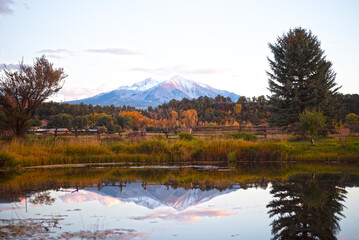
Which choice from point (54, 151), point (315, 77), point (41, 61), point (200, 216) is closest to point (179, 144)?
point (54, 151)

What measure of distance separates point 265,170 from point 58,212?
9.63 metres

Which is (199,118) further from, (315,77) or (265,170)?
(265,170)

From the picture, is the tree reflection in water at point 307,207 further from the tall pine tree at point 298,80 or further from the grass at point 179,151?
the tall pine tree at point 298,80

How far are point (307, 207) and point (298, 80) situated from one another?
28.4 m

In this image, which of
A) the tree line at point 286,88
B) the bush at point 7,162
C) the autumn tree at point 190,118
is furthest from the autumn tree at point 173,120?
the bush at point 7,162

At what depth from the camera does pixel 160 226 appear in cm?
745

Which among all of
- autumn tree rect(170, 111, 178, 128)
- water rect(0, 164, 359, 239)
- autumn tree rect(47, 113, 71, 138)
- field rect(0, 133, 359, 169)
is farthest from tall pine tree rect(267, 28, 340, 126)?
autumn tree rect(170, 111, 178, 128)

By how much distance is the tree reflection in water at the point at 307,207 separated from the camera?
691 centimetres

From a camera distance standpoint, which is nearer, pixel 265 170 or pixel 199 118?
pixel 265 170

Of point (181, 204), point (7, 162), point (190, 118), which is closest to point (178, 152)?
point (7, 162)

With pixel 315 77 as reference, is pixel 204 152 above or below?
below

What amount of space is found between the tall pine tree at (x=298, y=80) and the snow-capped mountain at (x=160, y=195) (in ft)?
81.5

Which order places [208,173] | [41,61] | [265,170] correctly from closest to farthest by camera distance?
[208,173], [265,170], [41,61]

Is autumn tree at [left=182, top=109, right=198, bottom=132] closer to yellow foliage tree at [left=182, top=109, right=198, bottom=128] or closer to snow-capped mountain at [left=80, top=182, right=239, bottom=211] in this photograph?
yellow foliage tree at [left=182, top=109, right=198, bottom=128]
